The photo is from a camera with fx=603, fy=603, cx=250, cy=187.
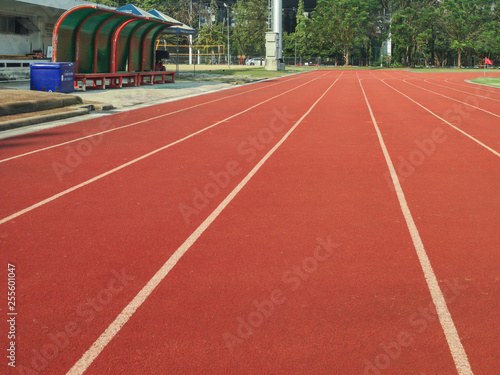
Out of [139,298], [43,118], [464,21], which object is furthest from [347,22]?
[139,298]

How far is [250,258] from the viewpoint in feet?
18.1

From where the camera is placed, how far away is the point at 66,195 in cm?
785

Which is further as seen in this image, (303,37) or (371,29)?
(303,37)

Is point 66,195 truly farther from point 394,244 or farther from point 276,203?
point 394,244

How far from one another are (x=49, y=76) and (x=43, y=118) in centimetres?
635

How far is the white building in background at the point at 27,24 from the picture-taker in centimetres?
2947

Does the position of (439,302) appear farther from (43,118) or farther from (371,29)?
(371,29)

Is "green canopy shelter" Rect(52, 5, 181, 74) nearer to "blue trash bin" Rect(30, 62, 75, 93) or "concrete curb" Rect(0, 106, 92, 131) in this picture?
"blue trash bin" Rect(30, 62, 75, 93)

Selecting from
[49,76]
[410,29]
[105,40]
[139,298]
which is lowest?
[139,298]

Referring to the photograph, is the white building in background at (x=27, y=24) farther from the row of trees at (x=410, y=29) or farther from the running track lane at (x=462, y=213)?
the row of trees at (x=410, y=29)

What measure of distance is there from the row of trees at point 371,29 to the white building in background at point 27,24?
201 feet

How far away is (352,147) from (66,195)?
19.8 feet

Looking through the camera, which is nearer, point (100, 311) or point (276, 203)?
point (100, 311)

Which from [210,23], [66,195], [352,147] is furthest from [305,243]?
[210,23]
